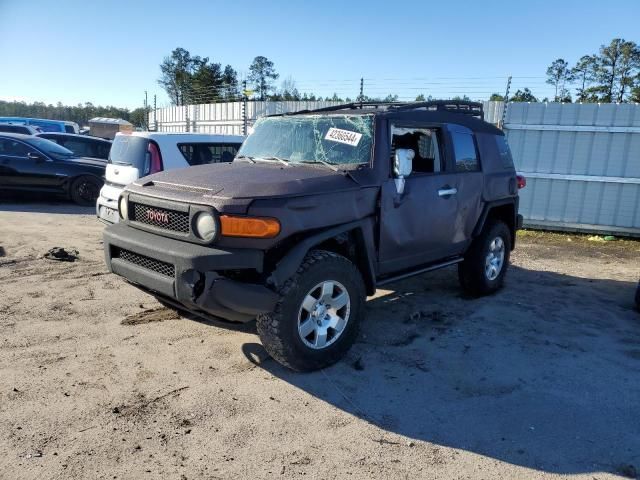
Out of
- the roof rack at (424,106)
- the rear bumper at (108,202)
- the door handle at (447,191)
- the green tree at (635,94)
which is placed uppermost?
the green tree at (635,94)

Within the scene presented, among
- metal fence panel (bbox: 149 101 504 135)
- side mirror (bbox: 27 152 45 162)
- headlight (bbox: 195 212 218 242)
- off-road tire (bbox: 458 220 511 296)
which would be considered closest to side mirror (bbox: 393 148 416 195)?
Result: headlight (bbox: 195 212 218 242)

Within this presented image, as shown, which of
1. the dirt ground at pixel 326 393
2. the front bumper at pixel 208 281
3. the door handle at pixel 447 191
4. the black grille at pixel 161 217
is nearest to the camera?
the dirt ground at pixel 326 393

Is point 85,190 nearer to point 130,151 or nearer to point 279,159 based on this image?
point 130,151

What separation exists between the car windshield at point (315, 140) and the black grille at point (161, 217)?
1.28 m

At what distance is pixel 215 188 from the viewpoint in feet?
11.8

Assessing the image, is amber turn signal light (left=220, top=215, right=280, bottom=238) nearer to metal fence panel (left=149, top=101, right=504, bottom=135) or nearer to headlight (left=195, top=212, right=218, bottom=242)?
headlight (left=195, top=212, right=218, bottom=242)

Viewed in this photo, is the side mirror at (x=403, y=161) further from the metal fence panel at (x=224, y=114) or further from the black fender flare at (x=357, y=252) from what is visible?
the metal fence panel at (x=224, y=114)

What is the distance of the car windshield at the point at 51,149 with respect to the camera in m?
11.2

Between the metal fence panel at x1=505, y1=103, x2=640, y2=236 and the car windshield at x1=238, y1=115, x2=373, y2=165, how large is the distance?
6.90 m

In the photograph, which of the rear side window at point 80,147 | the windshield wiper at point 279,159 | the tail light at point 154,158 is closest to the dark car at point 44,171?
the rear side window at point 80,147

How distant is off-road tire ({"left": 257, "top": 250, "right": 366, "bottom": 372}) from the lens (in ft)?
11.3

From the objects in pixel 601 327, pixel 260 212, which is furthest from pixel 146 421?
pixel 601 327

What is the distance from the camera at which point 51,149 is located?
37.6ft

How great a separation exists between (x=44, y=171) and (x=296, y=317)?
976cm
